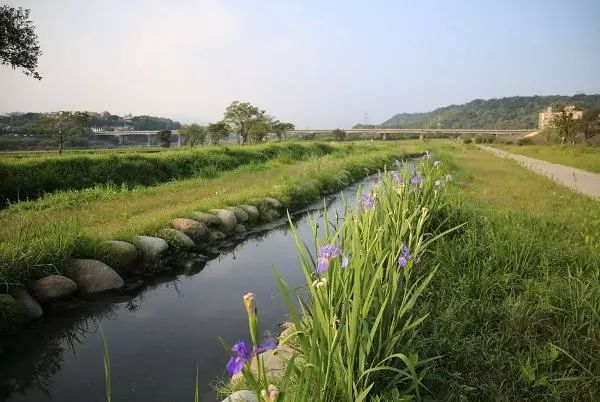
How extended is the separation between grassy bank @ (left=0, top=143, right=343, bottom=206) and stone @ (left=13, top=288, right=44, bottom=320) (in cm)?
430

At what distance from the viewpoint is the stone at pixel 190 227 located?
5828mm

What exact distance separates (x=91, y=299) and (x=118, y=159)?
9030 millimetres

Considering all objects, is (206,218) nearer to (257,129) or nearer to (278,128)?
(257,129)

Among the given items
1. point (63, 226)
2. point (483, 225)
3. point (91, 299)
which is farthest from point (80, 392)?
point (483, 225)

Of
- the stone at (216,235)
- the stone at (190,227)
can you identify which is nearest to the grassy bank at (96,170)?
the stone at (190,227)

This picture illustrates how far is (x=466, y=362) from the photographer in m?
2.35

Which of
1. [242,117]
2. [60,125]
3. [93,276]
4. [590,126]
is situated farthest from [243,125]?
[93,276]

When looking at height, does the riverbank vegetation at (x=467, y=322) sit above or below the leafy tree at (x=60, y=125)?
below

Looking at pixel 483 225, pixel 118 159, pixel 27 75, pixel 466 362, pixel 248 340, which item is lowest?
pixel 248 340

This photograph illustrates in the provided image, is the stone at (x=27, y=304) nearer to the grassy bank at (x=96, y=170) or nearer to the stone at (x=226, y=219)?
the stone at (x=226, y=219)

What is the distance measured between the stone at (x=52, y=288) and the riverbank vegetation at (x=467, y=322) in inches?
95.7

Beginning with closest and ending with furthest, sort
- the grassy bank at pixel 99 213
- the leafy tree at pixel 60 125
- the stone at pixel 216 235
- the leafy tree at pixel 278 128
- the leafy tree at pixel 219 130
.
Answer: the grassy bank at pixel 99 213 < the stone at pixel 216 235 < the leafy tree at pixel 60 125 < the leafy tree at pixel 219 130 < the leafy tree at pixel 278 128

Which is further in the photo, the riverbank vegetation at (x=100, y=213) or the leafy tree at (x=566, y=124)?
the leafy tree at (x=566, y=124)

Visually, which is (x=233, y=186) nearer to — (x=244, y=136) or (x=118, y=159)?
(x=118, y=159)
